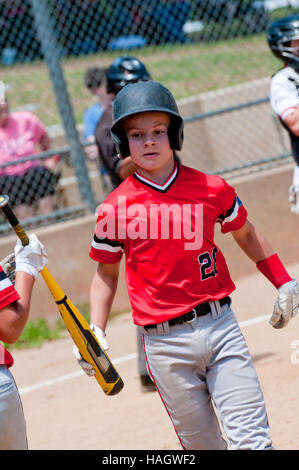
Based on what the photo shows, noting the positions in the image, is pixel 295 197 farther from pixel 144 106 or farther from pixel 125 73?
pixel 144 106

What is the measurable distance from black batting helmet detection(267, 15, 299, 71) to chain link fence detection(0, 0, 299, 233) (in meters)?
2.26

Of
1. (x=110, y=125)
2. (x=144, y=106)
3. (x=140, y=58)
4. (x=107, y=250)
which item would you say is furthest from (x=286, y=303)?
(x=140, y=58)

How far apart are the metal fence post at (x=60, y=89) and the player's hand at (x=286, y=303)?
437 centimetres

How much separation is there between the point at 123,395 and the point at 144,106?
280 cm

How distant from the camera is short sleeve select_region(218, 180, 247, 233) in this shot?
133 inches

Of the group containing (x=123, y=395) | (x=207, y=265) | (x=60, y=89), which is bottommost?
(x=123, y=395)

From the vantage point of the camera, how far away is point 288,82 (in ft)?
17.4

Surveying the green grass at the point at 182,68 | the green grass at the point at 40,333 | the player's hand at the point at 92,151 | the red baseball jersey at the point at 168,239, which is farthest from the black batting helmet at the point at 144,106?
the green grass at the point at 182,68

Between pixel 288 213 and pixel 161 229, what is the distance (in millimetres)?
4964

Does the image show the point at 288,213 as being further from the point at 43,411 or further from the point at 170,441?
the point at 170,441

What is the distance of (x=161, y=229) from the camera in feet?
10.6

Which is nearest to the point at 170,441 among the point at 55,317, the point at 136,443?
the point at 136,443

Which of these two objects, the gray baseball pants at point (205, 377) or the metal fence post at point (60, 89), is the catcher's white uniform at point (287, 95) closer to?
the gray baseball pants at point (205, 377)

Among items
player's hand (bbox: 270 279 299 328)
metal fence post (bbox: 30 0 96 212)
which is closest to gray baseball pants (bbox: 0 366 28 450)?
player's hand (bbox: 270 279 299 328)
